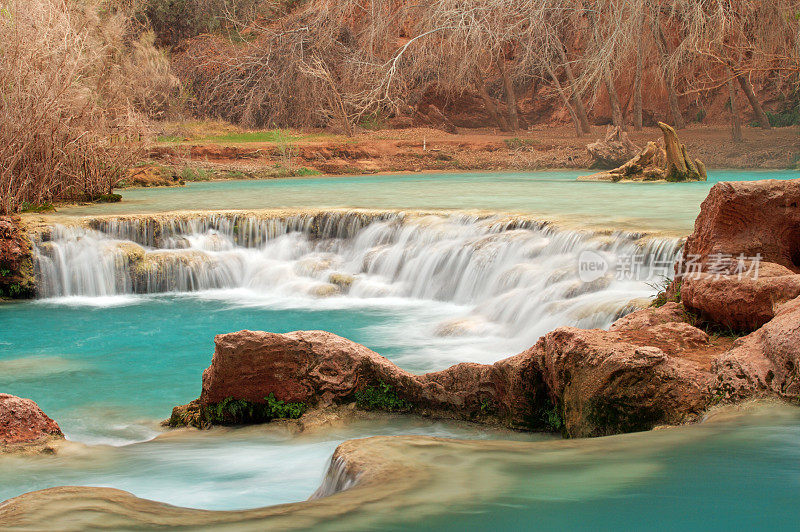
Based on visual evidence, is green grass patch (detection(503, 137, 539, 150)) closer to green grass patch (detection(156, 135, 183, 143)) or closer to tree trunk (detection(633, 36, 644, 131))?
→ tree trunk (detection(633, 36, 644, 131))

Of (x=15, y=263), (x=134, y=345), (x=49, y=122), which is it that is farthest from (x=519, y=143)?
(x=134, y=345)

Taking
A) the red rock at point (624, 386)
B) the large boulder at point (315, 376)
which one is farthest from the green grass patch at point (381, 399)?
the red rock at point (624, 386)

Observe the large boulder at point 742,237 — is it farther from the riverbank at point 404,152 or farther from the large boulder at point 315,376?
the riverbank at point 404,152

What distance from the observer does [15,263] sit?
11336 mm

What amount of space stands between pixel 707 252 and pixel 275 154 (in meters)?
20.9

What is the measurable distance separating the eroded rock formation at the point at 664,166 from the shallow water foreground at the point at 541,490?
15543mm

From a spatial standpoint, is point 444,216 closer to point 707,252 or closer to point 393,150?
point 707,252

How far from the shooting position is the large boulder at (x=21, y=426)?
4.53m

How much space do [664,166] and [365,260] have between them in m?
9.80

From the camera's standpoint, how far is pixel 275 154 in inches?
1006

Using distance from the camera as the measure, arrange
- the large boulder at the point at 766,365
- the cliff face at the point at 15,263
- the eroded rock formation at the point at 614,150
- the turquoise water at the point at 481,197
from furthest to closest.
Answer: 1. the eroded rock formation at the point at 614,150
2. the turquoise water at the point at 481,197
3. the cliff face at the point at 15,263
4. the large boulder at the point at 766,365

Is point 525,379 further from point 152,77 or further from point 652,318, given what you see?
point 152,77

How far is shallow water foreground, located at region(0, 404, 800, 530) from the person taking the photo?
2.61m

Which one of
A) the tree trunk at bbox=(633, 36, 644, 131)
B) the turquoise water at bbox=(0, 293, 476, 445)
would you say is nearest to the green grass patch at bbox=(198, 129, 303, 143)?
the tree trunk at bbox=(633, 36, 644, 131)
